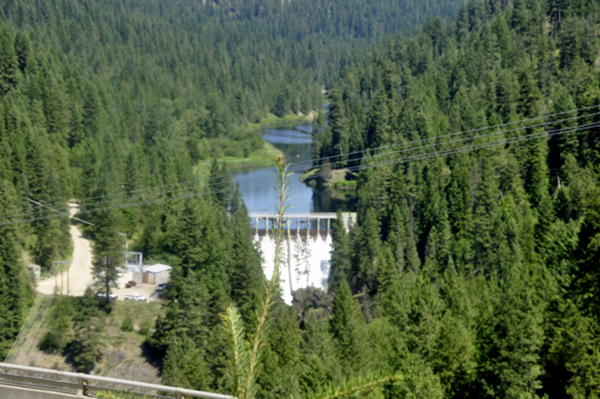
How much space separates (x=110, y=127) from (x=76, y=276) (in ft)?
156

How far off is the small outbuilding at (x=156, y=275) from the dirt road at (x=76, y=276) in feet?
16.7

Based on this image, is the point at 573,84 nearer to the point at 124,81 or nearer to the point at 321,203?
the point at 321,203

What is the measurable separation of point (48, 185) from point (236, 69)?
4841 inches

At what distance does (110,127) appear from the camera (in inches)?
4067

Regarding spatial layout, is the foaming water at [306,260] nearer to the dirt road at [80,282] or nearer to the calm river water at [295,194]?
the calm river water at [295,194]

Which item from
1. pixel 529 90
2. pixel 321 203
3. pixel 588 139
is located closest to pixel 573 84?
pixel 529 90

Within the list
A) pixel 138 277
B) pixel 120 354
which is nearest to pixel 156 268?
pixel 138 277

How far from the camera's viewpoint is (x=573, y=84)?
256ft

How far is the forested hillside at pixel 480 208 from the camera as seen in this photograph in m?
27.4

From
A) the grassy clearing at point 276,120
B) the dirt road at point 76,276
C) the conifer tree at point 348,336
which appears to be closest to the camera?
the conifer tree at point 348,336

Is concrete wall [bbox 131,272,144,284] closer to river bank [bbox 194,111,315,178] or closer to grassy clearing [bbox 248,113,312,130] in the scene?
river bank [bbox 194,111,315,178]

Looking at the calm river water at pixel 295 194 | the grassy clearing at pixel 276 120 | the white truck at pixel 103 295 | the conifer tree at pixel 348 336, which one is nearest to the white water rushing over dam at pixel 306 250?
the calm river water at pixel 295 194

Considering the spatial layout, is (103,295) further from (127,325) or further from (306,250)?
(306,250)

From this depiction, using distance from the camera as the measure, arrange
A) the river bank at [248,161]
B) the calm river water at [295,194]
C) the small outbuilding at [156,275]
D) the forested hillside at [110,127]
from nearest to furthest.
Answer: the forested hillside at [110,127]
the small outbuilding at [156,275]
the calm river water at [295,194]
the river bank at [248,161]
